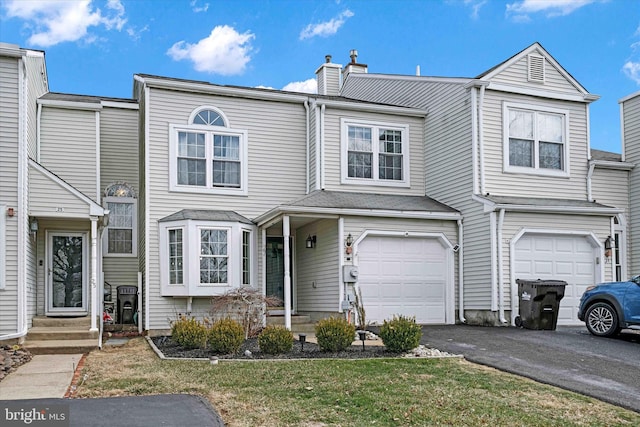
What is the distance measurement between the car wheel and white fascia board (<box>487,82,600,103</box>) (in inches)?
224

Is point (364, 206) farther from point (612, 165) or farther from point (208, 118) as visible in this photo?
point (612, 165)

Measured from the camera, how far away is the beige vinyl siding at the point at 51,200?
1336cm

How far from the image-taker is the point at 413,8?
67.7 ft

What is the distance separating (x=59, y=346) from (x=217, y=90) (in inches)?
275

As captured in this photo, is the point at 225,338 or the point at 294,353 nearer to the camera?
the point at 225,338

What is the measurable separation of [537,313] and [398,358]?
4992 mm

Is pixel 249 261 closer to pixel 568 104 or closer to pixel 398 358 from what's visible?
pixel 398 358

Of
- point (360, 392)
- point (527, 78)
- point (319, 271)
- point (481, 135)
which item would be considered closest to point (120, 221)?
point (319, 271)

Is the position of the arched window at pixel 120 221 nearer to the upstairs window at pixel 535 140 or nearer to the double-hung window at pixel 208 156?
the double-hung window at pixel 208 156

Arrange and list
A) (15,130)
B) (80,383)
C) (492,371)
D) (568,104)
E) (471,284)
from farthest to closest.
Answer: (568,104)
(471,284)
(15,130)
(492,371)
(80,383)

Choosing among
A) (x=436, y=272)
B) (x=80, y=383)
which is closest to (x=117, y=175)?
(x=436, y=272)

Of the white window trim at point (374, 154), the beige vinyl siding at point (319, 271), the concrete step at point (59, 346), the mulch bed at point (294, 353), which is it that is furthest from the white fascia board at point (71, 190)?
the white window trim at point (374, 154)

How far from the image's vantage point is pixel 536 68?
16.9 metres

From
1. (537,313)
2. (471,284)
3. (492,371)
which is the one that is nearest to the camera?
(492,371)
